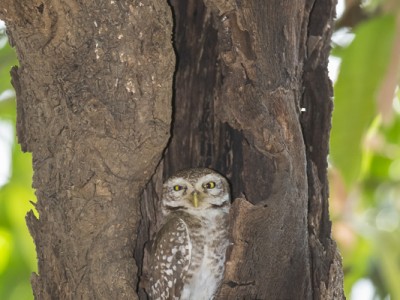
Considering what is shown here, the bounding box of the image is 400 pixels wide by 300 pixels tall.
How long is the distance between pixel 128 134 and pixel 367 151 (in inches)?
99.5

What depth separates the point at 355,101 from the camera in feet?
13.1

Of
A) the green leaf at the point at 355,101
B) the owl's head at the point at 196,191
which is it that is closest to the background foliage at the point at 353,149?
the green leaf at the point at 355,101

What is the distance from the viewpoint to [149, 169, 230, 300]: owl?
4012mm

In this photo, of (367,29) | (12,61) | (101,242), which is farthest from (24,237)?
(367,29)

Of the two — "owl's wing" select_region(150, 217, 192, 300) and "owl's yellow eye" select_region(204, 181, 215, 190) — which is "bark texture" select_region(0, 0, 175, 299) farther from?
"owl's yellow eye" select_region(204, 181, 215, 190)

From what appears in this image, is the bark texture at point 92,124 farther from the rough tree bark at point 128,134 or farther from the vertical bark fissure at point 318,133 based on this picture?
the vertical bark fissure at point 318,133

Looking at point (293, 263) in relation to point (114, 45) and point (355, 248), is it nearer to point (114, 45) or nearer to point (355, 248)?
point (114, 45)

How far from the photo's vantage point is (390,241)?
5.03m

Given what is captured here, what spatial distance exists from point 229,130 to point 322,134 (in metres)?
0.40

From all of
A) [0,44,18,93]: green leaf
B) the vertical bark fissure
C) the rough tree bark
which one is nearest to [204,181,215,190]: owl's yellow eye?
the rough tree bark

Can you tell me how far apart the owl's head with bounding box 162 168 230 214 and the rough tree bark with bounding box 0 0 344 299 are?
0.37 metres

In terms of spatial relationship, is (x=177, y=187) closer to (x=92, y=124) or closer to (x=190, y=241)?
(x=190, y=241)

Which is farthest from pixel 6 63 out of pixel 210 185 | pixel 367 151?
pixel 367 151

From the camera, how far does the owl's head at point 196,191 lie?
163 inches
